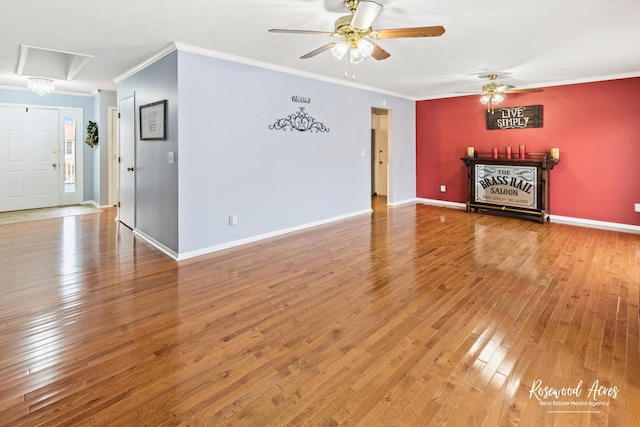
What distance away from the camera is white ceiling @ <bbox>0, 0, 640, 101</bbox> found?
2879 mm

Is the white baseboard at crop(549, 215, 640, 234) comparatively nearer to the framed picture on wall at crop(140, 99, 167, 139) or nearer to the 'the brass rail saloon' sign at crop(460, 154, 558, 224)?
the 'the brass rail saloon' sign at crop(460, 154, 558, 224)

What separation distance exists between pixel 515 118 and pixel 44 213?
9.09m

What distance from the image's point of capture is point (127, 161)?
553cm

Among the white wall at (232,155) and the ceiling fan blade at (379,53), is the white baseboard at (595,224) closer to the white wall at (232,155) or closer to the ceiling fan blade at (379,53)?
the white wall at (232,155)

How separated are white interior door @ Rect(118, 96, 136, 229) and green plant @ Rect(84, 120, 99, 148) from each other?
6.92ft

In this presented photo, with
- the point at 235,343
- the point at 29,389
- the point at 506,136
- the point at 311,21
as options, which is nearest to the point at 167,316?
the point at 235,343

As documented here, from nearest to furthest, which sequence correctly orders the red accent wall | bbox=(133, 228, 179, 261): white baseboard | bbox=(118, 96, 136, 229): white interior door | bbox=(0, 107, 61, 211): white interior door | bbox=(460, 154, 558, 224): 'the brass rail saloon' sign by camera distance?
bbox=(133, 228, 179, 261): white baseboard, bbox=(118, 96, 136, 229): white interior door, the red accent wall, bbox=(460, 154, 558, 224): 'the brass rail saloon' sign, bbox=(0, 107, 61, 211): white interior door

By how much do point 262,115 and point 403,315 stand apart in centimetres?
331

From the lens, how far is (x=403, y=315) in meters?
2.73

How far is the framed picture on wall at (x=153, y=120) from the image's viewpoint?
4262 mm

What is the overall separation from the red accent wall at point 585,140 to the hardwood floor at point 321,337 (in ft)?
5.87

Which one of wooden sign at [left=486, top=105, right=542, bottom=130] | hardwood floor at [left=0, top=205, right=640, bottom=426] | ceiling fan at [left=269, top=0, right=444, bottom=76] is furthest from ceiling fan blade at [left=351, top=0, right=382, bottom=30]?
wooden sign at [left=486, top=105, right=542, bottom=130]

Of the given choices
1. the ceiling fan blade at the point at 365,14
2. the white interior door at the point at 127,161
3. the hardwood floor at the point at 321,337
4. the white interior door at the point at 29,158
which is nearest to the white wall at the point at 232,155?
the white interior door at the point at 127,161

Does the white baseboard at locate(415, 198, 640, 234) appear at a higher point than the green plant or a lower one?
lower
